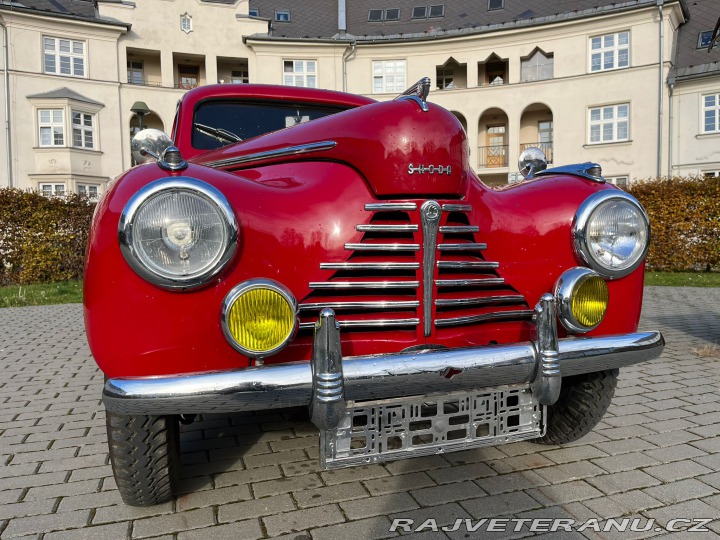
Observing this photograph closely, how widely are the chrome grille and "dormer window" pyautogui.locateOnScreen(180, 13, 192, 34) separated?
80.1 ft

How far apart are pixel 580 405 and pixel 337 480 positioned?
1.15 meters

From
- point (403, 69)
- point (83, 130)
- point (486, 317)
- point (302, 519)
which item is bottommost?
point (302, 519)

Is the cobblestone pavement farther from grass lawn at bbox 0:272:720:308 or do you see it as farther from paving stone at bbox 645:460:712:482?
grass lawn at bbox 0:272:720:308

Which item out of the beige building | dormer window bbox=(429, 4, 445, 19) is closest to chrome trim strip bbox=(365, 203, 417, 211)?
the beige building

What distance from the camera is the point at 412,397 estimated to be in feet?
5.89

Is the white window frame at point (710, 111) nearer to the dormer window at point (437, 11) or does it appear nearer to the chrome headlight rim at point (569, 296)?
the dormer window at point (437, 11)

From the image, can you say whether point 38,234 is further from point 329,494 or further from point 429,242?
point 429,242

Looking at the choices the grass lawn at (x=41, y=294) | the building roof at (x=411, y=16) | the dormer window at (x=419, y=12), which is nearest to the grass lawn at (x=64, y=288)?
the grass lawn at (x=41, y=294)

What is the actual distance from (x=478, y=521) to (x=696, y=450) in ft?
4.17

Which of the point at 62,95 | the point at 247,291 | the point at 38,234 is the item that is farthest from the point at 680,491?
the point at 62,95

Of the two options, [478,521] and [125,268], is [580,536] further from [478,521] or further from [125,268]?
[125,268]

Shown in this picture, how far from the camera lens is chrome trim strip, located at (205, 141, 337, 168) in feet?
7.29

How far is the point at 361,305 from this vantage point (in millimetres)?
1932

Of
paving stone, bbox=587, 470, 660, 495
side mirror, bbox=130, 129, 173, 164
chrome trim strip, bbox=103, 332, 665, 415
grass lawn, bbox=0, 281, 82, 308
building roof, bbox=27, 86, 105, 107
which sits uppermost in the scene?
building roof, bbox=27, 86, 105, 107
